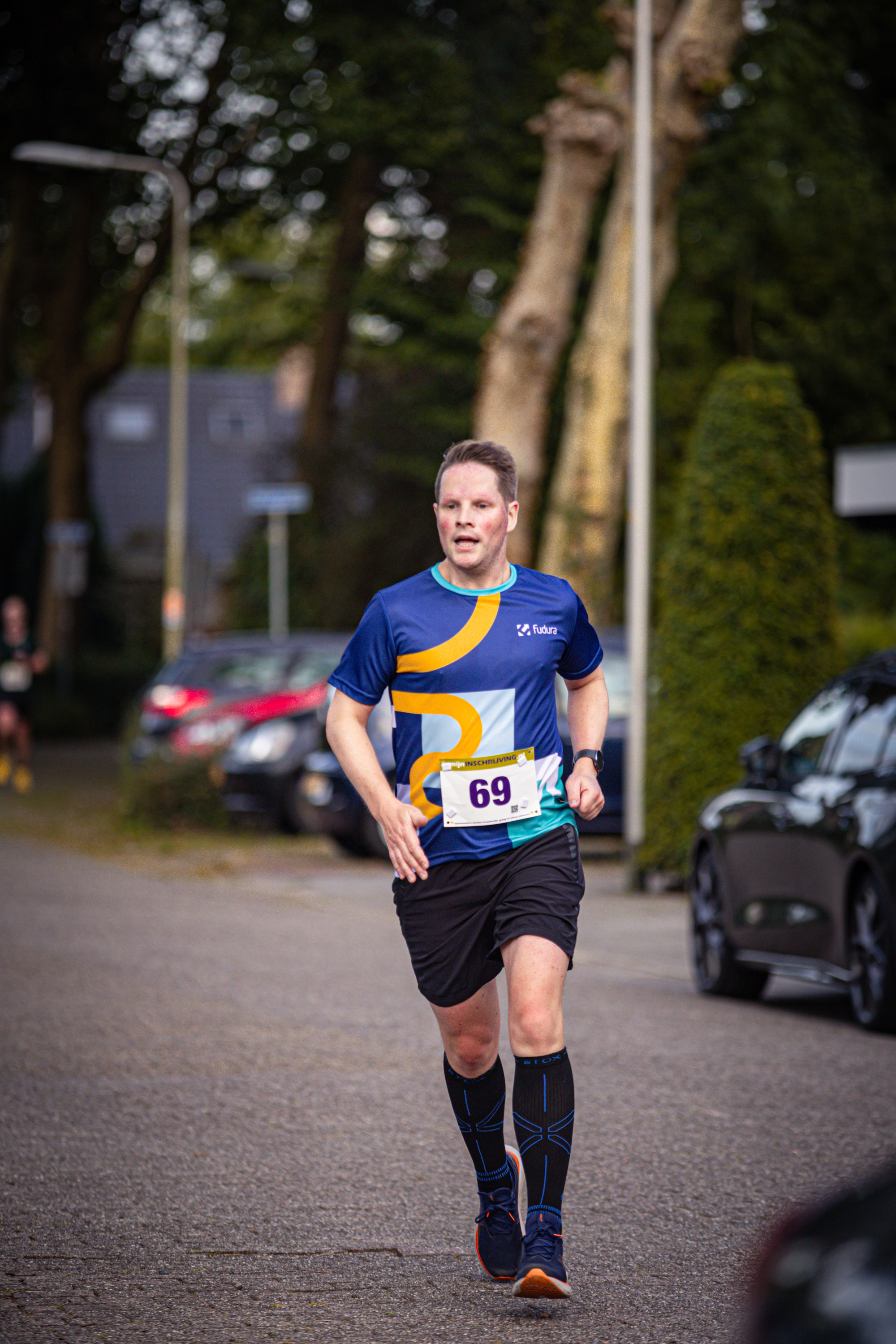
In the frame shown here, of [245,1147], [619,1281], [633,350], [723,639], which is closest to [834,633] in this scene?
[723,639]

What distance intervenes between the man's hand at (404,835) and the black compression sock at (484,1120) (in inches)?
20.0

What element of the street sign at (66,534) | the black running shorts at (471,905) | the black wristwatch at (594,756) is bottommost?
the street sign at (66,534)

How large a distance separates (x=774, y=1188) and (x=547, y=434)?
25.7m

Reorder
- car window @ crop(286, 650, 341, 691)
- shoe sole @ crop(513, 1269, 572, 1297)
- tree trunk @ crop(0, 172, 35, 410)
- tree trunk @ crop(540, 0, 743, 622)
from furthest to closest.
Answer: tree trunk @ crop(0, 172, 35, 410)
car window @ crop(286, 650, 341, 691)
tree trunk @ crop(540, 0, 743, 622)
shoe sole @ crop(513, 1269, 572, 1297)

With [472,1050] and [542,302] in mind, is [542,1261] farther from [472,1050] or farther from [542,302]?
[542,302]

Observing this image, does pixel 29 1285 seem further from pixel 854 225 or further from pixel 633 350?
pixel 854 225

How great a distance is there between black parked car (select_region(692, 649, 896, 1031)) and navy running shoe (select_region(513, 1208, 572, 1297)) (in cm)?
418

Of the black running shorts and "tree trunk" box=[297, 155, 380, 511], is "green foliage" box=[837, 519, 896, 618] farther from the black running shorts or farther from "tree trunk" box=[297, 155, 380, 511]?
the black running shorts

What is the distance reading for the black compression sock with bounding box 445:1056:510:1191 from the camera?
528cm

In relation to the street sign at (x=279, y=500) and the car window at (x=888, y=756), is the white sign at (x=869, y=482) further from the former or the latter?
the car window at (x=888, y=756)

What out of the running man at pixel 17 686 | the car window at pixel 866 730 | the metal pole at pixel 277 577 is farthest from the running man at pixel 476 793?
the running man at pixel 17 686

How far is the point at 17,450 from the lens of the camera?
6569 centimetres

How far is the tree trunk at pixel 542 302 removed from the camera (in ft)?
72.0

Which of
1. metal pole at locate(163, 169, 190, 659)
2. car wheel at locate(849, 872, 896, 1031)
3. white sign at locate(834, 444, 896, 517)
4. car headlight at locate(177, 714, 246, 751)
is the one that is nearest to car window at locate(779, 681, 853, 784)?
car wheel at locate(849, 872, 896, 1031)
